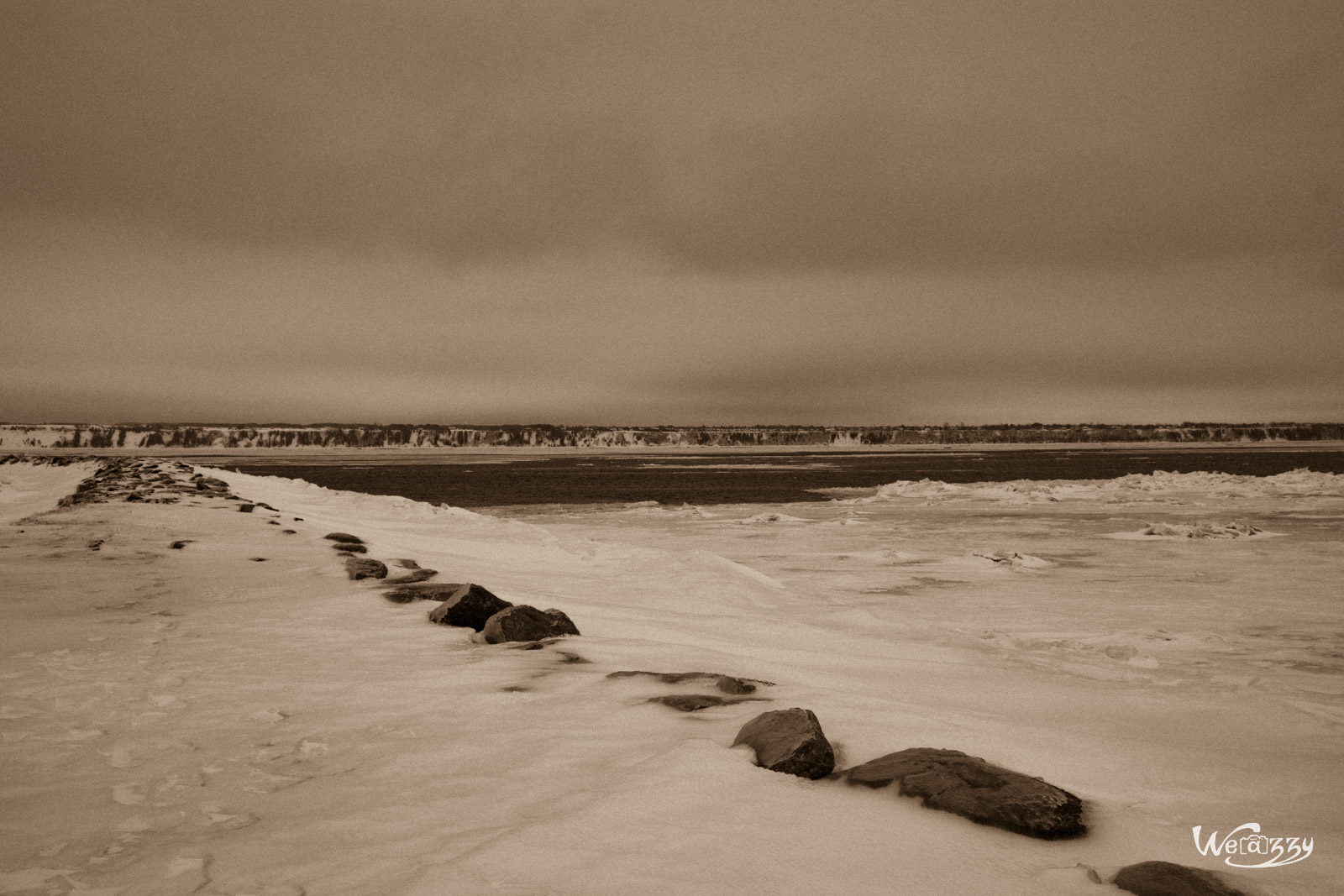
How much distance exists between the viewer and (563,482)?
4303cm

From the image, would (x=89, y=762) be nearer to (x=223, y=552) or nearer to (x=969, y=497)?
(x=223, y=552)

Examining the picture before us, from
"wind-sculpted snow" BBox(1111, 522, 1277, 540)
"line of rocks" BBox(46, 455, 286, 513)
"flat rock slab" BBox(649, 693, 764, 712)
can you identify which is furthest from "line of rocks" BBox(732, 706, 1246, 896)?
"wind-sculpted snow" BBox(1111, 522, 1277, 540)

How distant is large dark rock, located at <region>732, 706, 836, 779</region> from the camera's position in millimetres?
3105

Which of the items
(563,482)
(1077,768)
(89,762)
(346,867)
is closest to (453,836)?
(346,867)

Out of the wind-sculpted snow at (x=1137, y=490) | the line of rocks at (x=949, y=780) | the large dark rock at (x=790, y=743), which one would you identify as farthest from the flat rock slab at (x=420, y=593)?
the wind-sculpted snow at (x=1137, y=490)

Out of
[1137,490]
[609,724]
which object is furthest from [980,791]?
[1137,490]

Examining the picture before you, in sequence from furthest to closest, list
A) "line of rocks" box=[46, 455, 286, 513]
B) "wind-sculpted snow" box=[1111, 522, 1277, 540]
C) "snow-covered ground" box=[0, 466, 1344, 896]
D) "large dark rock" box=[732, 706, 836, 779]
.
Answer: "wind-sculpted snow" box=[1111, 522, 1277, 540], "line of rocks" box=[46, 455, 286, 513], "large dark rock" box=[732, 706, 836, 779], "snow-covered ground" box=[0, 466, 1344, 896]

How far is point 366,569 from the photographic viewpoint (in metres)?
8.07

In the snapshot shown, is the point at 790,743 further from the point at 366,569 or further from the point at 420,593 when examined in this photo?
the point at 366,569

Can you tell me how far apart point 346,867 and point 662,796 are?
1087 millimetres

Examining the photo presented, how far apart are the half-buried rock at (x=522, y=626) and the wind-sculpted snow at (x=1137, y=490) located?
2120cm

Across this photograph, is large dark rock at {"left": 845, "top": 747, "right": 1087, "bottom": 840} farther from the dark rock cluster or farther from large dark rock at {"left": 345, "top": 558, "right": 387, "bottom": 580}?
the dark rock cluster

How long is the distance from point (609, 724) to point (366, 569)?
5.11 metres

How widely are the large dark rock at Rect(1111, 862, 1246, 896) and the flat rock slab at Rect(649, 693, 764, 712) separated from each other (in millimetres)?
2031
